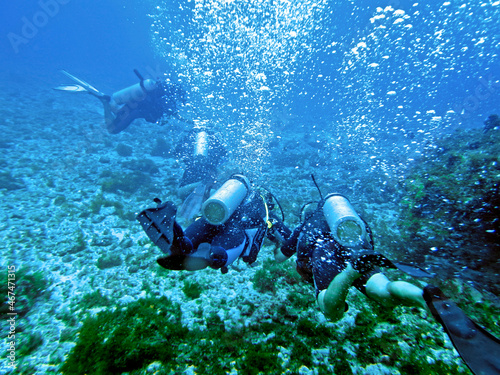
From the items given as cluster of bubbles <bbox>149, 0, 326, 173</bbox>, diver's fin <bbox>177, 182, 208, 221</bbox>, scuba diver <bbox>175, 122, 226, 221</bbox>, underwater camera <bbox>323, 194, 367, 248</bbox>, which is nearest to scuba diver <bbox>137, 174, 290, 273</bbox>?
underwater camera <bbox>323, 194, 367, 248</bbox>

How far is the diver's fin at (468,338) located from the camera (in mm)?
1396

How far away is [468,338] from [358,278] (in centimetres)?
99

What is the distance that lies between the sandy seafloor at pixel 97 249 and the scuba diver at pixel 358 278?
75cm

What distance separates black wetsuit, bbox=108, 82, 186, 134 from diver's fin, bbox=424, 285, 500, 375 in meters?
12.6

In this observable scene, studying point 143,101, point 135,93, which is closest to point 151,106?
point 143,101

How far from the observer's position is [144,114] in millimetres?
11281

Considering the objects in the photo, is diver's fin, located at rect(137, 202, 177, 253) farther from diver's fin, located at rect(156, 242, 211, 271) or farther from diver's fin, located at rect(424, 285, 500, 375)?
diver's fin, located at rect(424, 285, 500, 375)

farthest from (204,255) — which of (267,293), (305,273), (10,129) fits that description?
(10,129)

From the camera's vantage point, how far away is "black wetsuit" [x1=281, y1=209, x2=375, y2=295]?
2861mm

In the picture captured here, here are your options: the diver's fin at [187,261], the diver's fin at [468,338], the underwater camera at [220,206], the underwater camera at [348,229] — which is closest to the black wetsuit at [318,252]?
the underwater camera at [348,229]

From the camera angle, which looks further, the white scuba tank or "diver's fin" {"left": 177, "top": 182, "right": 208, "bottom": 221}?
the white scuba tank

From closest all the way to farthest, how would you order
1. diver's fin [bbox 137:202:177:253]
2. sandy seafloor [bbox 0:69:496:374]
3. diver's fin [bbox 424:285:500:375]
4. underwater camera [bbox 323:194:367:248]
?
diver's fin [bbox 424:285:500:375], diver's fin [bbox 137:202:177:253], sandy seafloor [bbox 0:69:496:374], underwater camera [bbox 323:194:367:248]

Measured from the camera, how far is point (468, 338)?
1.50 meters

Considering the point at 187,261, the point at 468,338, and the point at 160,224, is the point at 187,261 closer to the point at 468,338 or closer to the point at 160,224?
the point at 160,224
